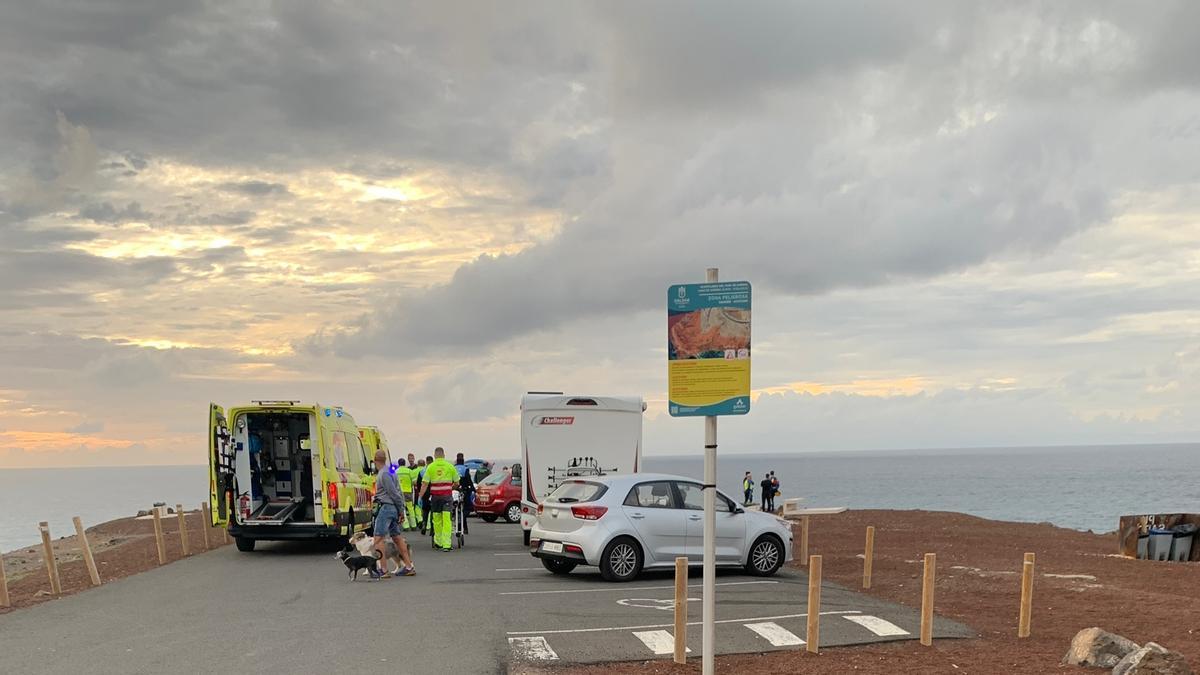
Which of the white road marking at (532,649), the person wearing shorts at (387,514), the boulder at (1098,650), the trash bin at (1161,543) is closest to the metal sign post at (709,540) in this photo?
the white road marking at (532,649)

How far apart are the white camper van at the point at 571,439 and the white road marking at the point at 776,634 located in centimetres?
908

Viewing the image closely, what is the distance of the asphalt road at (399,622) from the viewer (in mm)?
9961

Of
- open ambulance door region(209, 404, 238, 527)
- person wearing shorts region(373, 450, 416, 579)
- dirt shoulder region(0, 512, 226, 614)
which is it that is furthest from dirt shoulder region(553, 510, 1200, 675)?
open ambulance door region(209, 404, 238, 527)

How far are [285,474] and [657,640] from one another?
12983 millimetres

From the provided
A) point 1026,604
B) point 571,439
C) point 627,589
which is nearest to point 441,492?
point 571,439


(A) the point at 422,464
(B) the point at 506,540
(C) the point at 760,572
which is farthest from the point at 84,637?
(A) the point at 422,464

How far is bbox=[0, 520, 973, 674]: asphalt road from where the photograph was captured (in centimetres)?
996

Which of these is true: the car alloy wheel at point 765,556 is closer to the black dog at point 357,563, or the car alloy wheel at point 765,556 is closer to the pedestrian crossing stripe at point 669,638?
the pedestrian crossing stripe at point 669,638

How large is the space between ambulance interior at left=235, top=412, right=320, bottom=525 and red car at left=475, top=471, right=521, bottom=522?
9674 mm

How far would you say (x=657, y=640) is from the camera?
35.6 ft

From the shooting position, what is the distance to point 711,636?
869 centimetres

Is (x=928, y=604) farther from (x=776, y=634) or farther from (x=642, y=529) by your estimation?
(x=642, y=529)

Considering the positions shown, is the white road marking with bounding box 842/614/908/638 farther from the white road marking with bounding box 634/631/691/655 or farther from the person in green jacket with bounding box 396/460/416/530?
the person in green jacket with bounding box 396/460/416/530

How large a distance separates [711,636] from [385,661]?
3013 millimetres
